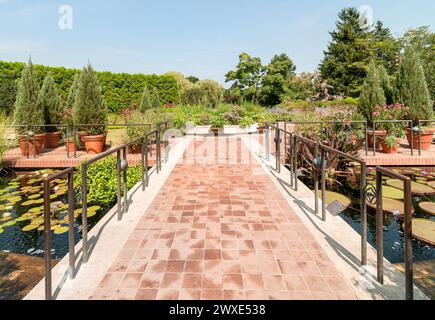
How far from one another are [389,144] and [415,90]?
124 inches

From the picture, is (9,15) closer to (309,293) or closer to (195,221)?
(195,221)

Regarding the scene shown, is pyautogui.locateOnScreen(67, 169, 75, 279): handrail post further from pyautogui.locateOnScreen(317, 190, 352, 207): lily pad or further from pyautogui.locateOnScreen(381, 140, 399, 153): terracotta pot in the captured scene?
pyautogui.locateOnScreen(381, 140, 399, 153): terracotta pot

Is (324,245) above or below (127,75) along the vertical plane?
below

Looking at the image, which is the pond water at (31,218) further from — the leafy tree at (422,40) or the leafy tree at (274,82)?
the leafy tree at (274,82)

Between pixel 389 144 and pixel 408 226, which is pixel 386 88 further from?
pixel 408 226

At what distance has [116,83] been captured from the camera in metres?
19.0

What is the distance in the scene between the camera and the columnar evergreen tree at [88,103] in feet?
25.2

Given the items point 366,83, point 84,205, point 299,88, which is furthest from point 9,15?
point 299,88

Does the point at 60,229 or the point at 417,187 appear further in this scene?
the point at 417,187

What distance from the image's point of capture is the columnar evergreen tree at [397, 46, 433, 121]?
8742 millimetres

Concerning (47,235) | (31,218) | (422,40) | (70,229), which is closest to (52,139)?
(31,218)

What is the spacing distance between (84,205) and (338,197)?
3.67 m

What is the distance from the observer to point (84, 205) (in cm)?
233

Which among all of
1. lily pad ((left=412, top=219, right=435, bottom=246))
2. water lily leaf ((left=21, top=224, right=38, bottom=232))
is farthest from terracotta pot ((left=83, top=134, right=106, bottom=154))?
lily pad ((left=412, top=219, right=435, bottom=246))
